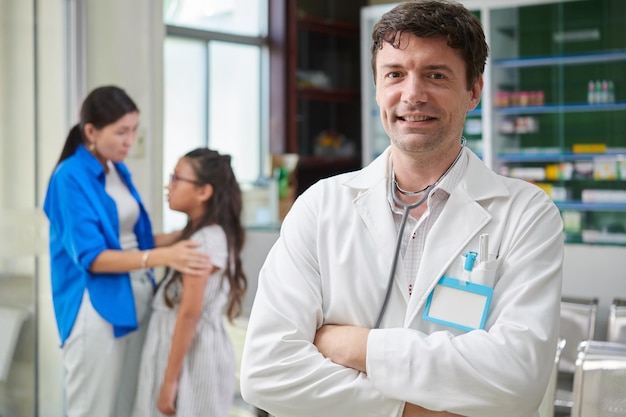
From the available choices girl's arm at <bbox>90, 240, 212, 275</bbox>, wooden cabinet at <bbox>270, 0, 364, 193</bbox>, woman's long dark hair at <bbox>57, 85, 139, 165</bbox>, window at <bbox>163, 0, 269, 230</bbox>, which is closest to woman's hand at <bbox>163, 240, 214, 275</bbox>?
girl's arm at <bbox>90, 240, 212, 275</bbox>

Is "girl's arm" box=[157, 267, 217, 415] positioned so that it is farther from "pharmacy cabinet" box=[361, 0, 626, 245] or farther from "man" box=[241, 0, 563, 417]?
"pharmacy cabinet" box=[361, 0, 626, 245]

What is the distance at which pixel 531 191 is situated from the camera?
4.75ft

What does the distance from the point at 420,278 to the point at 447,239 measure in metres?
0.09

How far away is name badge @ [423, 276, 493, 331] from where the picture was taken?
1364mm

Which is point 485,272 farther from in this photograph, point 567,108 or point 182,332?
point 567,108

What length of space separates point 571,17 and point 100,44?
4234 mm

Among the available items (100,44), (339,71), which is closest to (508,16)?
(339,71)

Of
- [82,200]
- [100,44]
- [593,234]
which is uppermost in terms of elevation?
[100,44]

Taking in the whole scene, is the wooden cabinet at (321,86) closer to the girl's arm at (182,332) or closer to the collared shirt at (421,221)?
the girl's arm at (182,332)

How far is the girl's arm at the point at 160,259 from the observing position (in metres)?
2.56

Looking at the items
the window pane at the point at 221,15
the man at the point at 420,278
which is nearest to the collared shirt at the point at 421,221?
the man at the point at 420,278

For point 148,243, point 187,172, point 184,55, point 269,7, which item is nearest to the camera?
point 187,172

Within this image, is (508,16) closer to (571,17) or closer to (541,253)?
(571,17)

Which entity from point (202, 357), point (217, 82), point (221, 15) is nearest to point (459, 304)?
point (202, 357)
